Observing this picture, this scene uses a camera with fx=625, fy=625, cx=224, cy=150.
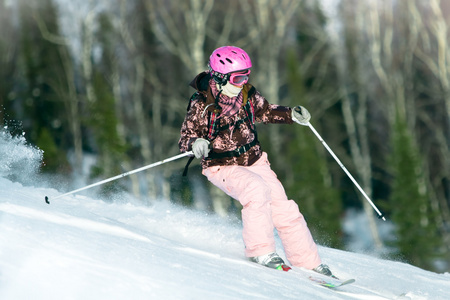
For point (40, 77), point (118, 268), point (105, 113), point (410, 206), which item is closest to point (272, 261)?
point (118, 268)

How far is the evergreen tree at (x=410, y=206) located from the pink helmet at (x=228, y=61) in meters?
17.6

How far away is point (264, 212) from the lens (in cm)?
436

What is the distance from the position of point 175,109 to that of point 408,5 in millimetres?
10149

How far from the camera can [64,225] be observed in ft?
11.3

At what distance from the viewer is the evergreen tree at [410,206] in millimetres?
20984

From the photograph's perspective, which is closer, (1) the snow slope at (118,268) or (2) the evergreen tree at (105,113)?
(1) the snow slope at (118,268)

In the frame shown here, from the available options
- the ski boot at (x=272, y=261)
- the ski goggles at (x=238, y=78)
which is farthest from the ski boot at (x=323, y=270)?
the ski goggles at (x=238, y=78)

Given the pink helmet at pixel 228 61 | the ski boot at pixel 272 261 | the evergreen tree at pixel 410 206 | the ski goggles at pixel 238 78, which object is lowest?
the evergreen tree at pixel 410 206

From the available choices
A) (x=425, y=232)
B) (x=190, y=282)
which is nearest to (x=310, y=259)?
(x=190, y=282)

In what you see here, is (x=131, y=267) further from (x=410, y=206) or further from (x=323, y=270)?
(x=410, y=206)

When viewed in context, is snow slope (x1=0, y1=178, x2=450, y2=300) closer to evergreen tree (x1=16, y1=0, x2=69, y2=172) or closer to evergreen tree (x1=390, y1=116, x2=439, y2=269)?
evergreen tree (x1=390, y1=116, x2=439, y2=269)

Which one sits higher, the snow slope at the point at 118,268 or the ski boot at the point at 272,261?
the snow slope at the point at 118,268

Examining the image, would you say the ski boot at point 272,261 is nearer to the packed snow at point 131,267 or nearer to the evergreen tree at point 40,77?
the packed snow at point 131,267

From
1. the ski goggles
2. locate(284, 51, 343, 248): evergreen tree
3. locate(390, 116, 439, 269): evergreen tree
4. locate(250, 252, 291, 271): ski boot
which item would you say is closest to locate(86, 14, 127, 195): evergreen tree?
locate(284, 51, 343, 248): evergreen tree
